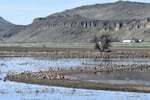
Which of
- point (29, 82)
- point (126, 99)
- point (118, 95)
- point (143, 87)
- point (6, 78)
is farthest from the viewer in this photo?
point (6, 78)

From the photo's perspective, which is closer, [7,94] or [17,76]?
[7,94]

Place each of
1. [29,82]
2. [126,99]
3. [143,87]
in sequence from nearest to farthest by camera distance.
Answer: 1. [126,99]
2. [143,87]
3. [29,82]

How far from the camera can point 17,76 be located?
177 feet

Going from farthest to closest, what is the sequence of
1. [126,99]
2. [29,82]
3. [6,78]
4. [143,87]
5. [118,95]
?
1. [6,78]
2. [29,82]
3. [143,87]
4. [118,95]
5. [126,99]

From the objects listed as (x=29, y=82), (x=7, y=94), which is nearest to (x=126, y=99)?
(x=7, y=94)

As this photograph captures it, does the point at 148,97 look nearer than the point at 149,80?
Yes

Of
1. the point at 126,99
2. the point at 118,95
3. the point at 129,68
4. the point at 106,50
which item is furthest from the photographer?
the point at 106,50

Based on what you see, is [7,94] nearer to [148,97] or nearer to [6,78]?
[148,97]

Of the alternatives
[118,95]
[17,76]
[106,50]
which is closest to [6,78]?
[17,76]

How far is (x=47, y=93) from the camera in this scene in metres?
39.6

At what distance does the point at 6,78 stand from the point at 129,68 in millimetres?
22188

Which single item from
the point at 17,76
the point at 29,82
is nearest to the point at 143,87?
the point at 29,82

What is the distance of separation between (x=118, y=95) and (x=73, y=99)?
3.96 m

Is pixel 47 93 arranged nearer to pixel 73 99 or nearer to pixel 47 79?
pixel 73 99
